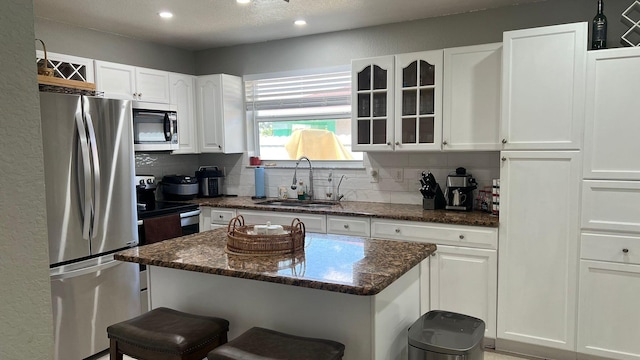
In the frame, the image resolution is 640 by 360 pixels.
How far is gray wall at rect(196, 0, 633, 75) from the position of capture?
134 inches

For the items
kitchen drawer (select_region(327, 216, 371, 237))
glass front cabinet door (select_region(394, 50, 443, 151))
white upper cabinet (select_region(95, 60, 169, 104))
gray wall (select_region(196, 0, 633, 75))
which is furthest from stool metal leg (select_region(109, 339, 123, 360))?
gray wall (select_region(196, 0, 633, 75))

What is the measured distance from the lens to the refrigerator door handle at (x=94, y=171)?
3.08 meters

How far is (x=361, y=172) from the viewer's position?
4.33m


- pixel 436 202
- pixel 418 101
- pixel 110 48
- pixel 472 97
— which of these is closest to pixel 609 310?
pixel 436 202

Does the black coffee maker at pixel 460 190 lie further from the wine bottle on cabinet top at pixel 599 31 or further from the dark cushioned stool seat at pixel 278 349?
the dark cushioned stool seat at pixel 278 349

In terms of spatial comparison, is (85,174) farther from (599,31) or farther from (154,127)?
(599,31)

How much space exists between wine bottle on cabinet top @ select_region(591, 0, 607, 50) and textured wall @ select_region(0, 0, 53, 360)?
3.32 m

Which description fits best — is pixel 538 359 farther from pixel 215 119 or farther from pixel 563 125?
pixel 215 119

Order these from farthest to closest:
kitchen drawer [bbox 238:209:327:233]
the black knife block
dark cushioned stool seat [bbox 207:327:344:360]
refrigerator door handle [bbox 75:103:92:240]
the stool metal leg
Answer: kitchen drawer [bbox 238:209:327:233]
the black knife block
refrigerator door handle [bbox 75:103:92:240]
the stool metal leg
dark cushioned stool seat [bbox 207:327:344:360]

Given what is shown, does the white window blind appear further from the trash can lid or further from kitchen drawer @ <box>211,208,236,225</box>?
the trash can lid

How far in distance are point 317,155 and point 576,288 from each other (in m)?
2.60

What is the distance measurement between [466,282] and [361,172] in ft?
4.84

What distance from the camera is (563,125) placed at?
2965 millimetres

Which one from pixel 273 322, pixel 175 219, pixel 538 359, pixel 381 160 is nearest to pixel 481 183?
pixel 381 160
